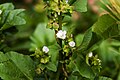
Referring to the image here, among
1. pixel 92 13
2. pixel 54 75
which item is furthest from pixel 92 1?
pixel 54 75

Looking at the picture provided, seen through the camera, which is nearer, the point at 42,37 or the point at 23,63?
the point at 23,63

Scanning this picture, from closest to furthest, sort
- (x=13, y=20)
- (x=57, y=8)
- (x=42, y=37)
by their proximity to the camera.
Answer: (x=57, y=8) < (x=13, y=20) < (x=42, y=37)

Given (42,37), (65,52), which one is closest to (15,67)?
(65,52)

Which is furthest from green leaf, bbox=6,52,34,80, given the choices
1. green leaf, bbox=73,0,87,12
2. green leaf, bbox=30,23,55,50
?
green leaf, bbox=30,23,55,50

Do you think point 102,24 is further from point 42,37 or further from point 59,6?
point 42,37

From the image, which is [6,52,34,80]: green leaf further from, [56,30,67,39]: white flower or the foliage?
[56,30,67,39]: white flower
